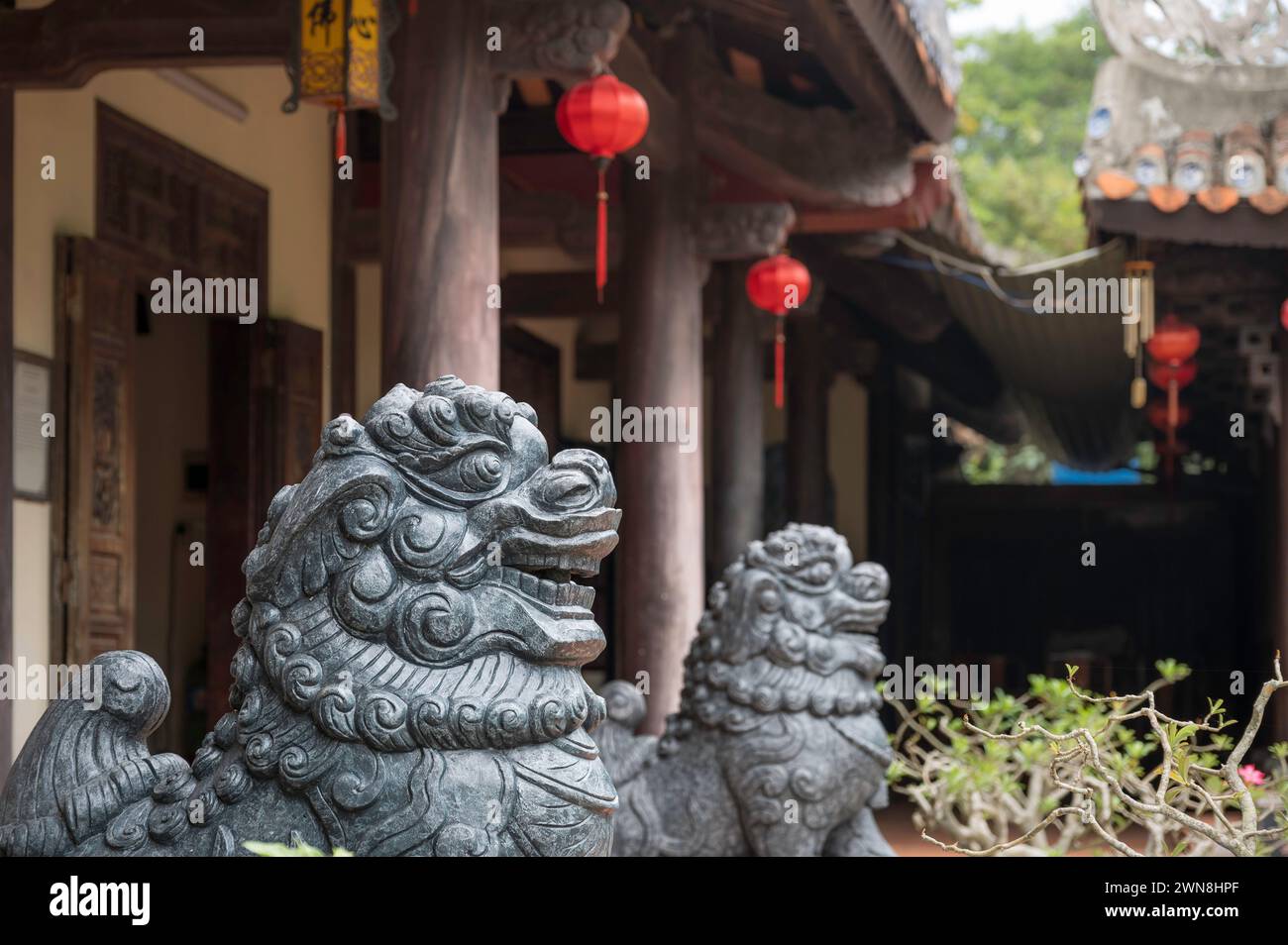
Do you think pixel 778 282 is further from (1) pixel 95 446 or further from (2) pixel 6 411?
(2) pixel 6 411

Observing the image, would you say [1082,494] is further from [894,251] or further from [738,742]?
[738,742]

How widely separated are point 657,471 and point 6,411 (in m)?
2.51

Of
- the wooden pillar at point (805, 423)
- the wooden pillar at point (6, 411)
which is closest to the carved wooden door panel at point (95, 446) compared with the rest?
the wooden pillar at point (6, 411)

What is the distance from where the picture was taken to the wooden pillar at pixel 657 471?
281 inches

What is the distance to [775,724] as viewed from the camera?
4.92 m

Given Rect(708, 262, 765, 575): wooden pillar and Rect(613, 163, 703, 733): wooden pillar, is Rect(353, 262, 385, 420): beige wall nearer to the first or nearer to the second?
Rect(708, 262, 765, 575): wooden pillar

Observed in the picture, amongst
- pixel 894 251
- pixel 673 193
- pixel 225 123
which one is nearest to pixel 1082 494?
pixel 894 251

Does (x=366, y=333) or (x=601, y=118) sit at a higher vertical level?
(x=601, y=118)

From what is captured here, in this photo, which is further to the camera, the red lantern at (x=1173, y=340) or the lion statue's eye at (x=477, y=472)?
the red lantern at (x=1173, y=340)

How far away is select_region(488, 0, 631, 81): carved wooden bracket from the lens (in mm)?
4961

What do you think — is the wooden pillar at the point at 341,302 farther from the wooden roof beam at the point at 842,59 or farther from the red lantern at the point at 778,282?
the wooden roof beam at the point at 842,59

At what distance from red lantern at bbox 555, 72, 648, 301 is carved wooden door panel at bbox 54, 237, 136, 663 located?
6.50 feet

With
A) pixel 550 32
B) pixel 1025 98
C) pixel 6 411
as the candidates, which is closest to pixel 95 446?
pixel 6 411

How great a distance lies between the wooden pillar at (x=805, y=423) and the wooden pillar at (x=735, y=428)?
2113 mm
